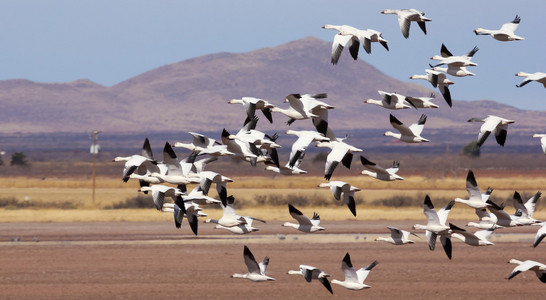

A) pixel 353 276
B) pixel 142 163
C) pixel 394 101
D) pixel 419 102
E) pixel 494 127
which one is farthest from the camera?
pixel 353 276

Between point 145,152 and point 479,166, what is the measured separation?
6443 inches

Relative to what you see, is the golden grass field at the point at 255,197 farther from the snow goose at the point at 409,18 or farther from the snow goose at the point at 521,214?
the snow goose at the point at 409,18

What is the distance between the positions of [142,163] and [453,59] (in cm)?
559

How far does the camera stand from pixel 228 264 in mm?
44219

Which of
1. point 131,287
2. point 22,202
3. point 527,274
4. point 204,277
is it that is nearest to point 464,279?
point 527,274

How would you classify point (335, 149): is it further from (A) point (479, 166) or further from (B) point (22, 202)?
(A) point (479, 166)

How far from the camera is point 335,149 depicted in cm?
1786

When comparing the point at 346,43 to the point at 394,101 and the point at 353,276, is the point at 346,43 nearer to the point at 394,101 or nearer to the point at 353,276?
the point at 394,101

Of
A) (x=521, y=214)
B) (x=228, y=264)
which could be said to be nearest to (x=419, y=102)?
(x=521, y=214)

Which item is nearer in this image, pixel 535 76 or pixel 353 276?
pixel 535 76

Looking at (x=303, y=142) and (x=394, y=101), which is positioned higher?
(x=394, y=101)

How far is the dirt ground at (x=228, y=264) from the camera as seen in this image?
3741 cm

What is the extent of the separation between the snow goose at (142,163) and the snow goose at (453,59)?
16.7 feet

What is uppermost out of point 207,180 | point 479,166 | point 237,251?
point 207,180
